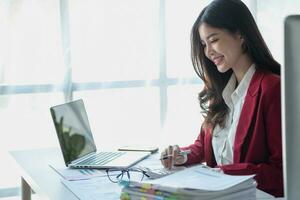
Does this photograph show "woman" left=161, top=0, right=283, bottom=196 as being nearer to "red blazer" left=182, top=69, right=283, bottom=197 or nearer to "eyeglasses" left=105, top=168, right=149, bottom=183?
"red blazer" left=182, top=69, right=283, bottom=197

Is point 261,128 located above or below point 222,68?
below

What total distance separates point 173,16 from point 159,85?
1.64 ft

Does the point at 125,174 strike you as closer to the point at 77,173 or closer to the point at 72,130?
the point at 77,173

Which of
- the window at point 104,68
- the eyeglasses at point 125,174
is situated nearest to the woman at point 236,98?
the eyeglasses at point 125,174

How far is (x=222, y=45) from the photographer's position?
183cm

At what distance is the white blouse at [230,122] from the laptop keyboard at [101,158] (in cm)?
38

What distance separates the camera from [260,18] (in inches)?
145

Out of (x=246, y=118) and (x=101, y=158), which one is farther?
(x=101, y=158)

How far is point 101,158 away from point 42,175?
258 millimetres

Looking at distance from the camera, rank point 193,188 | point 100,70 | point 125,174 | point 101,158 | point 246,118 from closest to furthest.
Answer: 1. point 193,188
2. point 125,174
3. point 246,118
4. point 101,158
5. point 100,70

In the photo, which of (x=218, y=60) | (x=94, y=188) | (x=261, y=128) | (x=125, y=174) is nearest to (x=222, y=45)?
(x=218, y=60)

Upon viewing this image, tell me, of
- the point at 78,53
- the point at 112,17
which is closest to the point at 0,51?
the point at 78,53

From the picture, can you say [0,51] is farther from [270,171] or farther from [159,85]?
[270,171]

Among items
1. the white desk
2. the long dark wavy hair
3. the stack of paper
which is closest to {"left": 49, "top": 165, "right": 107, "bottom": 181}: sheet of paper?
the white desk
